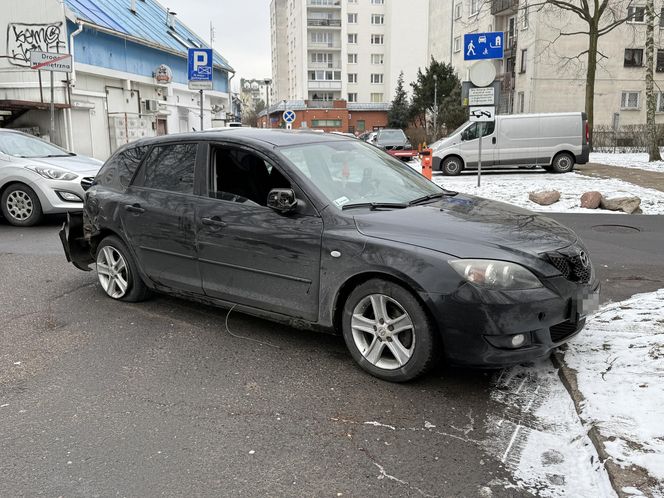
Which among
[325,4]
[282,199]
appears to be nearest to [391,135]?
[282,199]

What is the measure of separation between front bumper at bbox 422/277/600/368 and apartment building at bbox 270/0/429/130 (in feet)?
266

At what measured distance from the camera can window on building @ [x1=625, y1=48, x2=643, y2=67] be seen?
41438 mm

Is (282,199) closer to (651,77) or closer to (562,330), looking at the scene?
(562,330)

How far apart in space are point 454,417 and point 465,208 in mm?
1667

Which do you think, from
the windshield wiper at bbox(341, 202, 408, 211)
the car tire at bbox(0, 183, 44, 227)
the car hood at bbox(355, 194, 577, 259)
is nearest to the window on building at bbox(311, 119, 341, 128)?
the car tire at bbox(0, 183, 44, 227)

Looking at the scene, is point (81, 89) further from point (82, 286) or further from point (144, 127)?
point (82, 286)

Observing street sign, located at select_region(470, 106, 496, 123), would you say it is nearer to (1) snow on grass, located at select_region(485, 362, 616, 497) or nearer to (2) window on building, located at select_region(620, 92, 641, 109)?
(1) snow on grass, located at select_region(485, 362, 616, 497)

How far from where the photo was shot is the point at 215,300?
192 inches

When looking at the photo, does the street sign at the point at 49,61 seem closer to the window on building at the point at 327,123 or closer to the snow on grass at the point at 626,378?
the snow on grass at the point at 626,378

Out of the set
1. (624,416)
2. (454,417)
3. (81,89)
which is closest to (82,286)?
(454,417)

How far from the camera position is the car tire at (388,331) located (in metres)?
3.70

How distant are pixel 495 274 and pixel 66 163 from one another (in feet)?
29.0

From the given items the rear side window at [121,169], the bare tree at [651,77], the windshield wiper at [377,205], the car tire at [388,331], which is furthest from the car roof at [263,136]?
the bare tree at [651,77]

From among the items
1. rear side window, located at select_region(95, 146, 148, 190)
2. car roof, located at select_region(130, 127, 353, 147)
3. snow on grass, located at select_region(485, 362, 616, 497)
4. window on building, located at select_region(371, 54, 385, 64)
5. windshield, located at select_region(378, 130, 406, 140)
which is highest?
window on building, located at select_region(371, 54, 385, 64)
